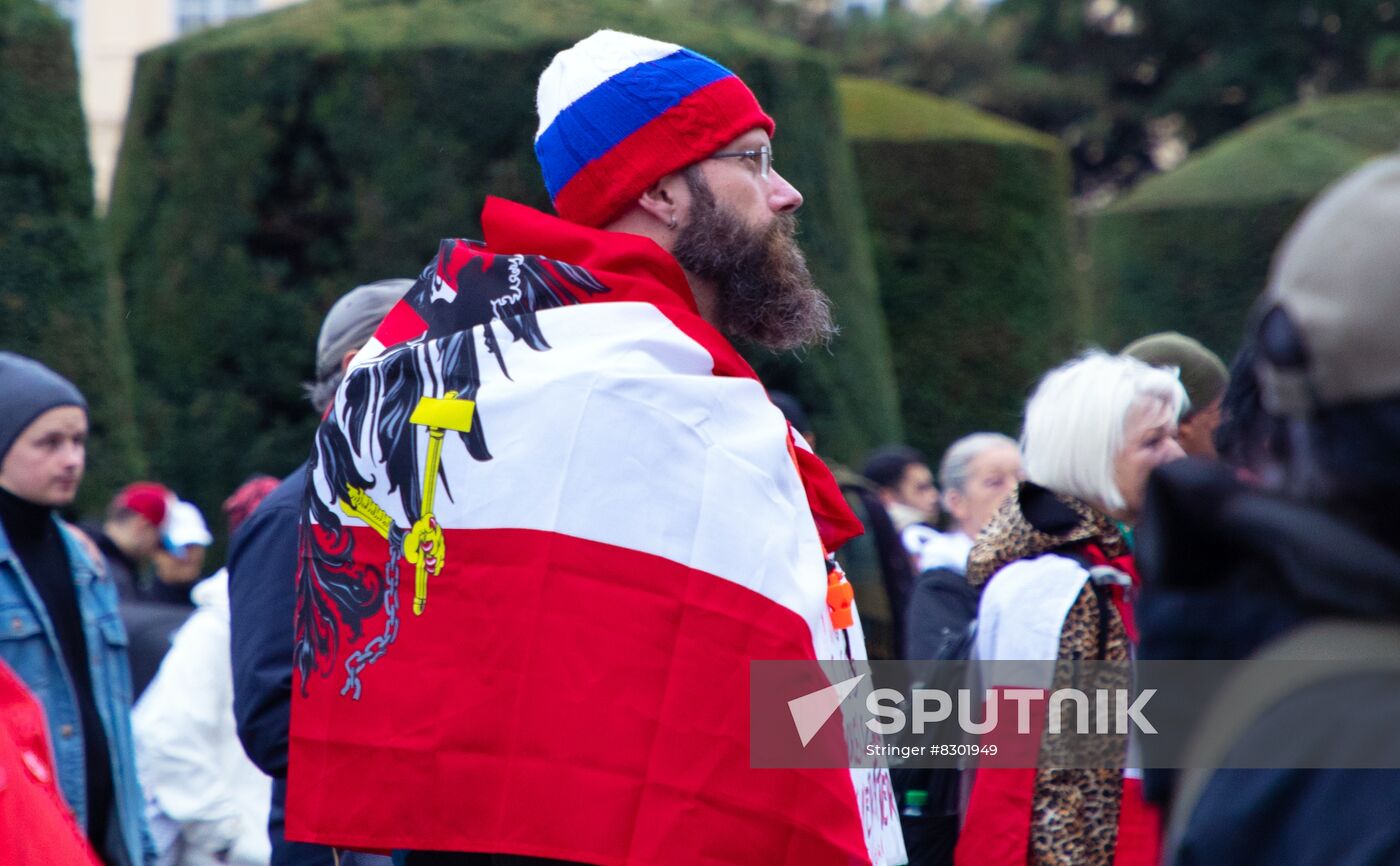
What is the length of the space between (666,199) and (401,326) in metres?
0.43

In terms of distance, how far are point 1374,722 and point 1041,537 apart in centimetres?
220

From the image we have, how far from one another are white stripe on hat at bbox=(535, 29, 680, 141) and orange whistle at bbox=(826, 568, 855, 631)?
81cm

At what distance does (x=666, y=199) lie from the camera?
8.38 feet

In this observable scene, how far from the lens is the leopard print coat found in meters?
3.17

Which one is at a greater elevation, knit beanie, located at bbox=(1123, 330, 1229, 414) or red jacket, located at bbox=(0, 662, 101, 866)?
knit beanie, located at bbox=(1123, 330, 1229, 414)

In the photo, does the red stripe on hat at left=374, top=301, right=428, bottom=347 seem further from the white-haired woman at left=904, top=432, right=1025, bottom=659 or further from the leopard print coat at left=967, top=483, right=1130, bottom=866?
the white-haired woman at left=904, top=432, right=1025, bottom=659

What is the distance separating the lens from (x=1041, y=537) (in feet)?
11.2

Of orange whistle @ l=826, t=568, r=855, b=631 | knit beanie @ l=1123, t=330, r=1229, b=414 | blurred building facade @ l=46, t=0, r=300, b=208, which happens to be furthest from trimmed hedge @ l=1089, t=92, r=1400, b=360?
Answer: blurred building facade @ l=46, t=0, r=300, b=208

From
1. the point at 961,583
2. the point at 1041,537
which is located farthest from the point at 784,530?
the point at 961,583

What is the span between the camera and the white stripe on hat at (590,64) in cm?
258

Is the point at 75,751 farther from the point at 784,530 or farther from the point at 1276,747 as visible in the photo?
the point at 1276,747

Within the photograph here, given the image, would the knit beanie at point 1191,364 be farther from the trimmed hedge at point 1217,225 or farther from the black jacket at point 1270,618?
the trimmed hedge at point 1217,225

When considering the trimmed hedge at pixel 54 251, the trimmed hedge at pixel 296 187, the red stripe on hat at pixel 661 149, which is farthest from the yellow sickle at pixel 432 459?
the trimmed hedge at pixel 54 251

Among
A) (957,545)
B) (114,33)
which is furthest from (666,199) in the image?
(114,33)
